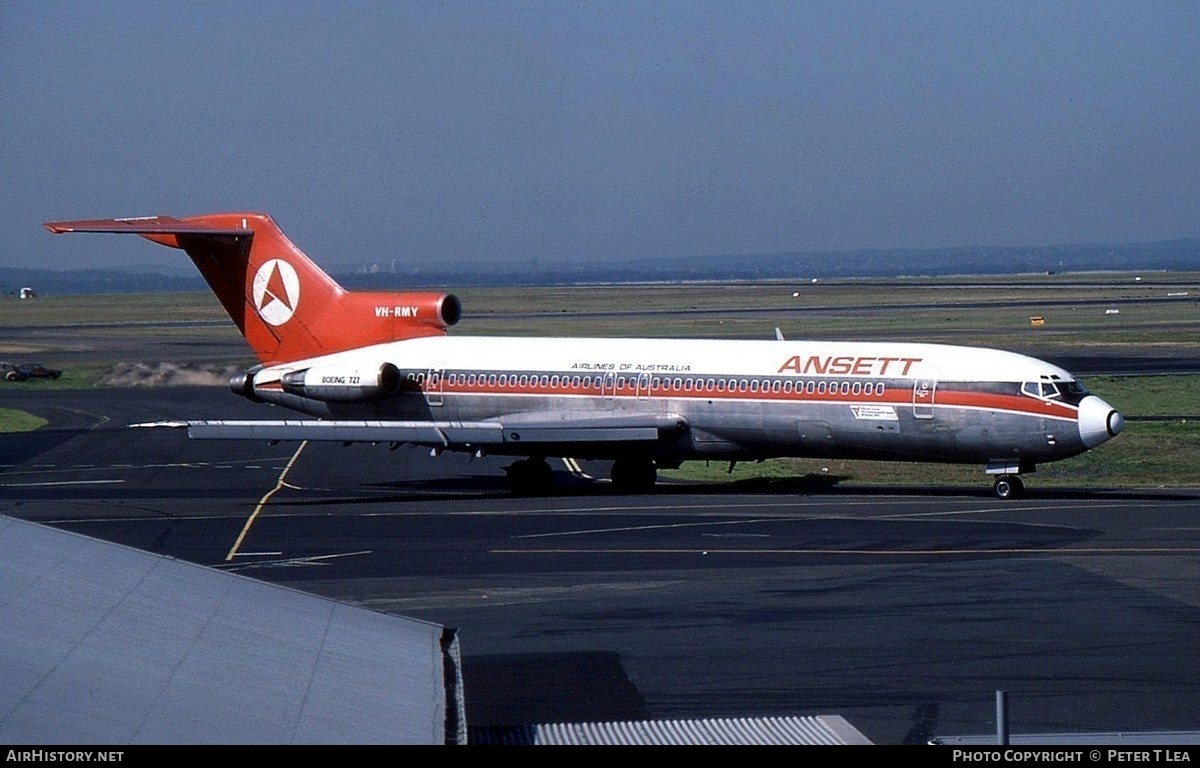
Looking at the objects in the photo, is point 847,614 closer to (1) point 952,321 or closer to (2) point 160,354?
(2) point 160,354

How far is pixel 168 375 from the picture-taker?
80.7 m

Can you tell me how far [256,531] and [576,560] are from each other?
8.33m

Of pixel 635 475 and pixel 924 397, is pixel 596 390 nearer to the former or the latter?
pixel 635 475

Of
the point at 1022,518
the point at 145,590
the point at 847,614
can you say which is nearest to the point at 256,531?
the point at 847,614

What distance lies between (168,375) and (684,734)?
72.2 metres

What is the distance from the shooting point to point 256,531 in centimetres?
3391

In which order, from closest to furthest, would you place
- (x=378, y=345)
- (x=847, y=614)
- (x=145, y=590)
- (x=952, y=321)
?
(x=145, y=590) → (x=847, y=614) → (x=378, y=345) → (x=952, y=321)

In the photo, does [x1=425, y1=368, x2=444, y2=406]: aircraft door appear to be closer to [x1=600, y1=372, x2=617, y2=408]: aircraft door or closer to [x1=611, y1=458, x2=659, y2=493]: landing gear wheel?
[x1=600, y1=372, x2=617, y2=408]: aircraft door

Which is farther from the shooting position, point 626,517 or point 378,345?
point 378,345

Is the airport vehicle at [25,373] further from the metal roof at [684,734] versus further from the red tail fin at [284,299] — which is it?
the metal roof at [684,734]

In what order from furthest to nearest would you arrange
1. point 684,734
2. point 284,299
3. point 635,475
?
1. point 284,299
2. point 635,475
3. point 684,734

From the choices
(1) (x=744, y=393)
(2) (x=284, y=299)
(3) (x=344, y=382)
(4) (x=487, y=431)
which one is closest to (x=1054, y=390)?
(1) (x=744, y=393)

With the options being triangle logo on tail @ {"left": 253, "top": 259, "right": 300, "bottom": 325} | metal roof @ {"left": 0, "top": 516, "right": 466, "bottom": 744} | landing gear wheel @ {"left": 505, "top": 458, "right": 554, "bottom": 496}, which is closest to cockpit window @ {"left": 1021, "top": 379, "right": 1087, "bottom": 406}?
landing gear wheel @ {"left": 505, "top": 458, "right": 554, "bottom": 496}

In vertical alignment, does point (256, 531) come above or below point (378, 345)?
below
